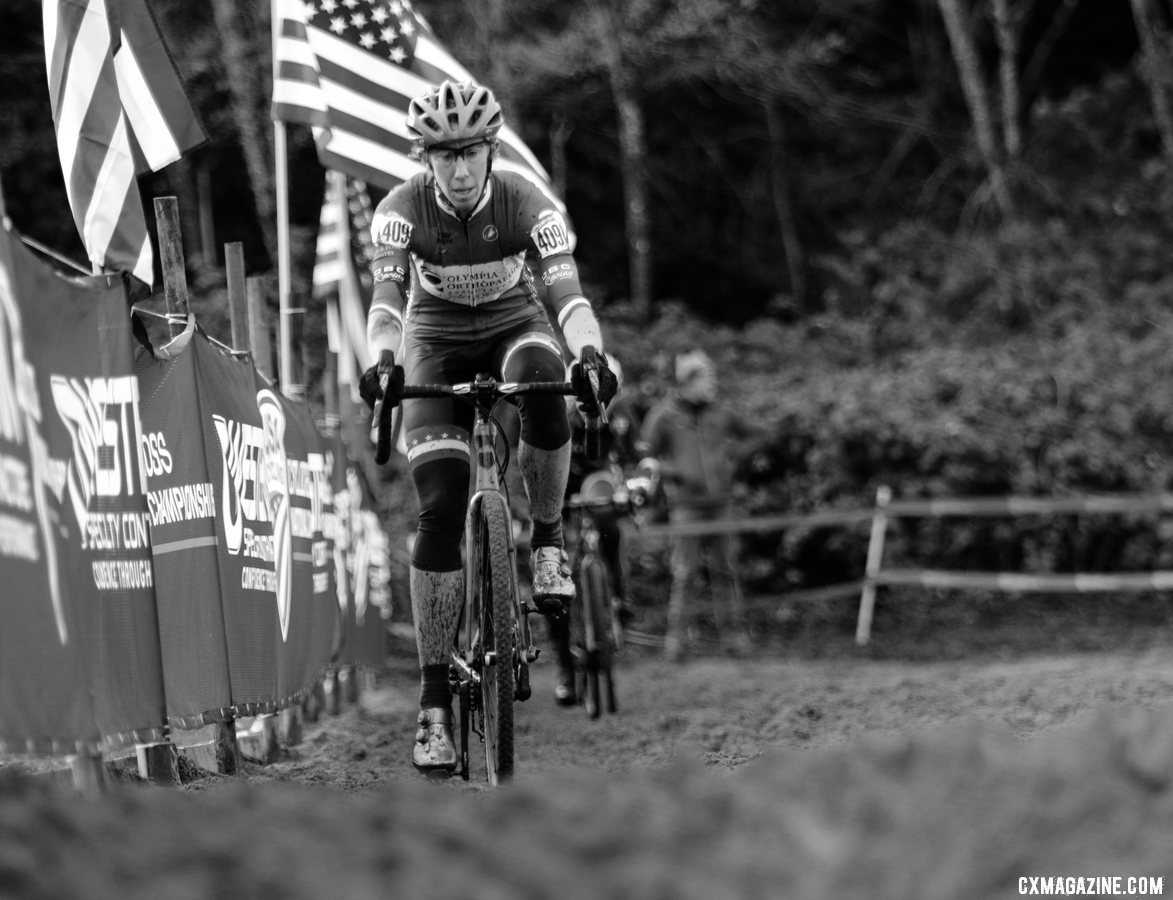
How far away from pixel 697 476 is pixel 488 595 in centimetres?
1037

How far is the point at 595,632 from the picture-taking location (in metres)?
10.7

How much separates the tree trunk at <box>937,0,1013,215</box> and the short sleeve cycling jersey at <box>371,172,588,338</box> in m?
21.6

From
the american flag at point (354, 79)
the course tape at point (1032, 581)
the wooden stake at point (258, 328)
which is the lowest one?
the course tape at point (1032, 581)

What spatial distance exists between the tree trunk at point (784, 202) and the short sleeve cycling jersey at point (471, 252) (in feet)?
85.9

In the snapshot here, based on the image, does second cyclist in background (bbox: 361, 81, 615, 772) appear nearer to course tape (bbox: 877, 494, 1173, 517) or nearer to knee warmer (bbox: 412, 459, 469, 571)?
knee warmer (bbox: 412, 459, 469, 571)

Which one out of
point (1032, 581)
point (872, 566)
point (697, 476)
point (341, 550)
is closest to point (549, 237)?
point (341, 550)

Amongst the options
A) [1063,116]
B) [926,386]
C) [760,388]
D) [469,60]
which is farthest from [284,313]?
[1063,116]

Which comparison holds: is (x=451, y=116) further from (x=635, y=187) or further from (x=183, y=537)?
(x=635, y=187)

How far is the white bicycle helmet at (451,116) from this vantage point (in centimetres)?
706

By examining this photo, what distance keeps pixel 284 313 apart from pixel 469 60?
17.7 m

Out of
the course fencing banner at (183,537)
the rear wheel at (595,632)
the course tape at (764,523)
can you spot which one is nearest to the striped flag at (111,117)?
the course fencing banner at (183,537)

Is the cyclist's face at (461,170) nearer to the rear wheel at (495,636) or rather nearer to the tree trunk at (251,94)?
the rear wheel at (495,636)

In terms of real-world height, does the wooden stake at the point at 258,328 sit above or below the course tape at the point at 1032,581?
above

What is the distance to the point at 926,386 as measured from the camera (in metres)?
19.7
